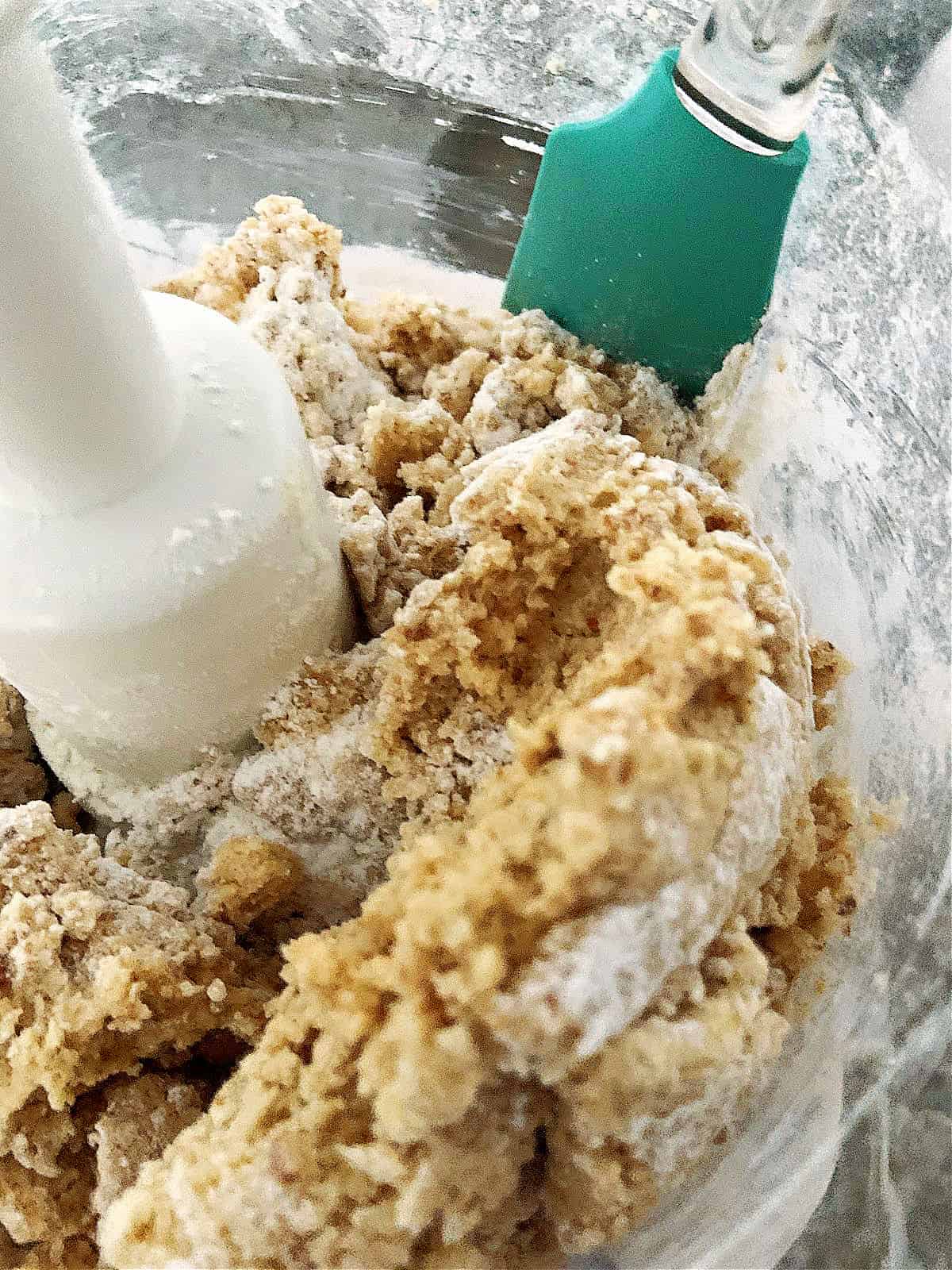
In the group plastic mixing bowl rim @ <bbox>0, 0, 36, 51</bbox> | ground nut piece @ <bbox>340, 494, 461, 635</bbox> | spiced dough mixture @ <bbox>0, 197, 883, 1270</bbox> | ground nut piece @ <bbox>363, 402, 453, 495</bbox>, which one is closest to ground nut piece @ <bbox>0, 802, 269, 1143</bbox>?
spiced dough mixture @ <bbox>0, 197, 883, 1270</bbox>

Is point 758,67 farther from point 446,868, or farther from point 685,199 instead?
point 446,868

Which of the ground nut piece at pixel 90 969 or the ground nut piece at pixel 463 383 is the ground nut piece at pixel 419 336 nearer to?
the ground nut piece at pixel 463 383

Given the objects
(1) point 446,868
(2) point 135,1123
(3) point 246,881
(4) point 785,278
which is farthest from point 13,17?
(4) point 785,278

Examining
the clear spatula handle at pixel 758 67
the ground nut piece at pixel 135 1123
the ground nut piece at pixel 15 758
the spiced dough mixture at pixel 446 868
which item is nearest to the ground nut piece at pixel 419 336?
the spiced dough mixture at pixel 446 868

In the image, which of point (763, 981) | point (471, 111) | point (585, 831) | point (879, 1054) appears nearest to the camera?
point (585, 831)

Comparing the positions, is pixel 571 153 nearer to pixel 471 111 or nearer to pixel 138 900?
pixel 471 111

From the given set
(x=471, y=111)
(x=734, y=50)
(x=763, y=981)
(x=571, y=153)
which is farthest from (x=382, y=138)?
(x=763, y=981)

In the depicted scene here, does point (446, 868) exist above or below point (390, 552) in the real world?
above

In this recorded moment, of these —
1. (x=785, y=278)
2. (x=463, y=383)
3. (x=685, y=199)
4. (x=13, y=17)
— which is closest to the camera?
(x=13, y=17)
